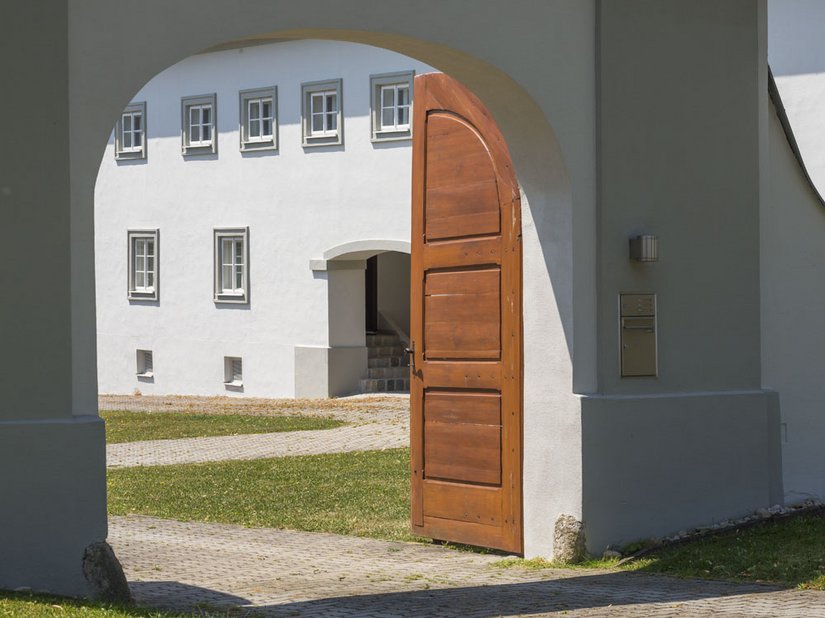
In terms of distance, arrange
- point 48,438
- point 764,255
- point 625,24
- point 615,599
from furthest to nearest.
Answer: point 764,255 < point 625,24 < point 615,599 < point 48,438

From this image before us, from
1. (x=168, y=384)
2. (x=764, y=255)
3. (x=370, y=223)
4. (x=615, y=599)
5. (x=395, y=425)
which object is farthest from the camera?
(x=168, y=384)

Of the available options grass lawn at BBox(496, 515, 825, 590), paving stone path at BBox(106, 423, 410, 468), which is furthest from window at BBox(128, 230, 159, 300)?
grass lawn at BBox(496, 515, 825, 590)

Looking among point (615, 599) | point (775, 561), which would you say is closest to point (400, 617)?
point (615, 599)

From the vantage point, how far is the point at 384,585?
8.41 m

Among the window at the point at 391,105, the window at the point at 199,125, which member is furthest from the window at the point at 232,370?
the window at the point at 391,105

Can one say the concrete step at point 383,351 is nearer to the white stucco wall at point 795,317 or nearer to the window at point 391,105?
the window at point 391,105

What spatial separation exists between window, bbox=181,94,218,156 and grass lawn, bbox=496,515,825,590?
64.0 ft

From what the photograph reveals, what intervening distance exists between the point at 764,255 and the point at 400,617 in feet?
15.7

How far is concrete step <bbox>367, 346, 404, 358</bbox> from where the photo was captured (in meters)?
26.9

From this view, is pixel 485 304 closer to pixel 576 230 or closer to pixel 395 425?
pixel 576 230

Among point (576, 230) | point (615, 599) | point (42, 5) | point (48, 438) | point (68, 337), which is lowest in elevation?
point (615, 599)

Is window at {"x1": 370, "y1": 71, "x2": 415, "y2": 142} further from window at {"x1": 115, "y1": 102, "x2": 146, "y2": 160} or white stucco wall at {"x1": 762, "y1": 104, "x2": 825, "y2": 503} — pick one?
white stucco wall at {"x1": 762, "y1": 104, "x2": 825, "y2": 503}

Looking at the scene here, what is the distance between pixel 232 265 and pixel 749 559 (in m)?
19.7

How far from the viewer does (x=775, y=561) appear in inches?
349
